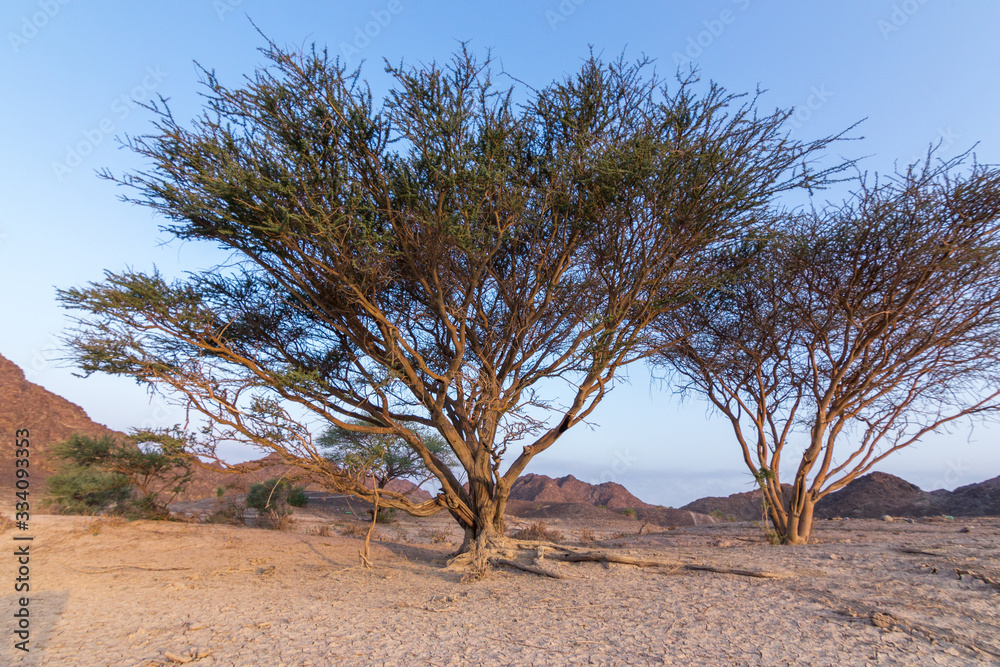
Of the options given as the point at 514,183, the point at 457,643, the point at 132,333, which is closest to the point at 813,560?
the point at 457,643

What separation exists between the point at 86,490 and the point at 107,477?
1.41ft

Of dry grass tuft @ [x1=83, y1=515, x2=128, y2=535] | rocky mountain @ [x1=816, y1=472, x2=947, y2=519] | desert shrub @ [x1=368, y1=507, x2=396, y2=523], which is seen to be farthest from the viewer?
rocky mountain @ [x1=816, y1=472, x2=947, y2=519]

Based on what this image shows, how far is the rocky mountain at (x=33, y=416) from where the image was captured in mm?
22733

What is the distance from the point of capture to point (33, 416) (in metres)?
23.8

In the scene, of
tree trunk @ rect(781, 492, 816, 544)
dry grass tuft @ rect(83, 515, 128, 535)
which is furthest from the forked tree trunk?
dry grass tuft @ rect(83, 515, 128, 535)

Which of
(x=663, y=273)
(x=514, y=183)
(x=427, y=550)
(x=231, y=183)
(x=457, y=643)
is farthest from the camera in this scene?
(x=427, y=550)

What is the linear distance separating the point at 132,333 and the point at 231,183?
2616 millimetres

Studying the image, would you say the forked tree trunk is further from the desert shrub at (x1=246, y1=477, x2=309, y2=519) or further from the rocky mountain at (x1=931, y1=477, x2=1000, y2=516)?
the rocky mountain at (x1=931, y1=477, x2=1000, y2=516)

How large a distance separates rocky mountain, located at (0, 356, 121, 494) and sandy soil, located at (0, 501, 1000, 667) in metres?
17.9

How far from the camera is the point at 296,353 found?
9.05 m

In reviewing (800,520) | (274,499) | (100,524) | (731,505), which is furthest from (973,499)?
(100,524)

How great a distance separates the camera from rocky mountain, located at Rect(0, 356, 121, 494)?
2273 cm

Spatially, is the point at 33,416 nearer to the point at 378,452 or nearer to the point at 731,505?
the point at 378,452

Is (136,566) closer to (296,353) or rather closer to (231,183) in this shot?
(296,353)
